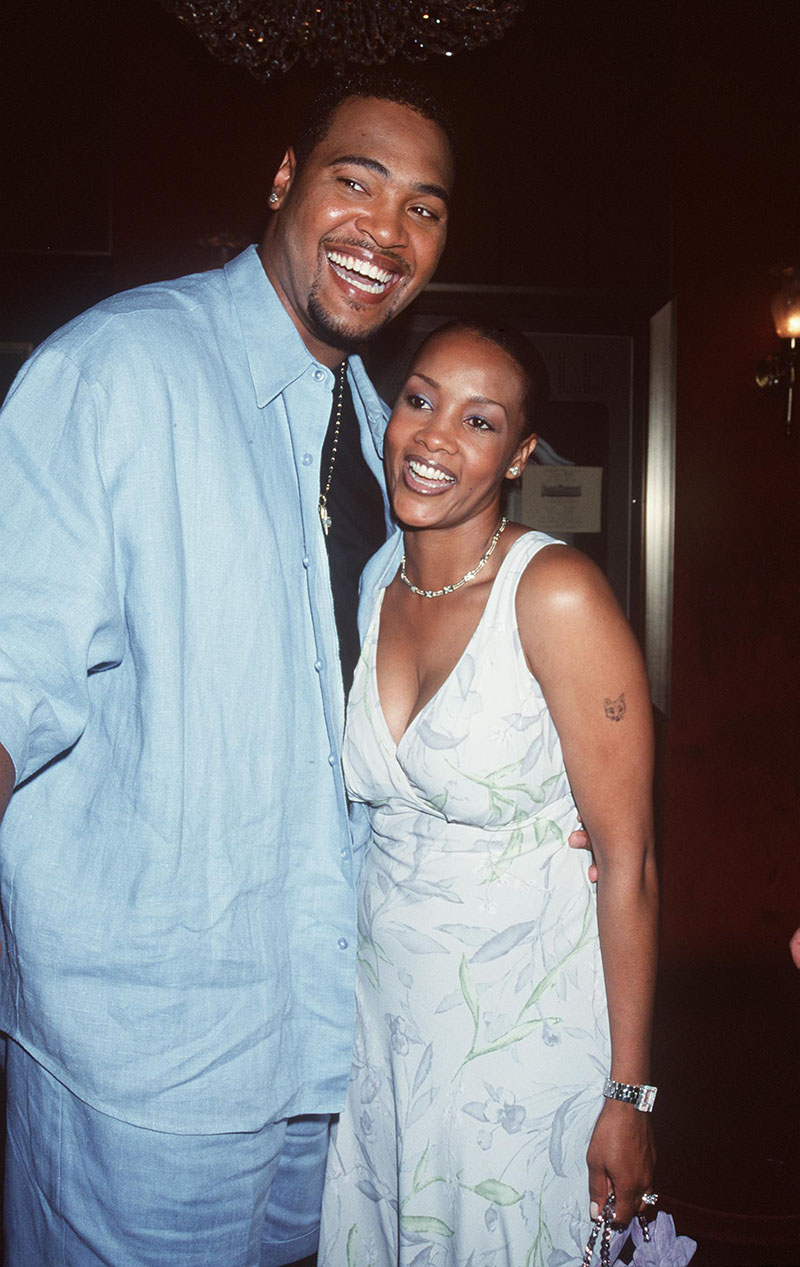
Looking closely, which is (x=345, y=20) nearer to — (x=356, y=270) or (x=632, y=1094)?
(x=356, y=270)

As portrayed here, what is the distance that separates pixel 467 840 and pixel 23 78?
10.2ft

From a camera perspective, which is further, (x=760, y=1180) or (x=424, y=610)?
(x=760, y=1180)

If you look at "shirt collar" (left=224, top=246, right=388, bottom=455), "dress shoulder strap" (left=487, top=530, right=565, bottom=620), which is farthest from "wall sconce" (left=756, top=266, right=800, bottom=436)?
"shirt collar" (left=224, top=246, right=388, bottom=455)

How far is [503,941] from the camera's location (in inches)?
58.5

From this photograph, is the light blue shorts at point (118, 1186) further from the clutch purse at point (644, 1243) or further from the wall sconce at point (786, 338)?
the wall sconce at point (786, 338)

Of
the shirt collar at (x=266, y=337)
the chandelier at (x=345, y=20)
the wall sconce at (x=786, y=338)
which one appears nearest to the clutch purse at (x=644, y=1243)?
the shirt collar at (x=266, y=337)

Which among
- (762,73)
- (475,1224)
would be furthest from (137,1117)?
(762,73)

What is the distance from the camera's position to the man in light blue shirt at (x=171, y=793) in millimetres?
1183

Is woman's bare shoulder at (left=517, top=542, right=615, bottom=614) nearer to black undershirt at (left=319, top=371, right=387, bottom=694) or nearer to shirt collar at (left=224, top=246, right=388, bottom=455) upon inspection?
black undershirt at (left=319, top=371, right=387, bottom=694)

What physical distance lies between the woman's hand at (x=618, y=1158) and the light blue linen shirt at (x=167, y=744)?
49cm

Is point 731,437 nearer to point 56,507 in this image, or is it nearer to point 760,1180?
point 760,1180

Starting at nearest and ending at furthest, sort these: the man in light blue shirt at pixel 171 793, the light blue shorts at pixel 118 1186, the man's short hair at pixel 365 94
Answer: the man in light blue shirt at pixel 171 793 → the light blue shorts at pixel 118 1186 → the man's short hair at pixel 365 94

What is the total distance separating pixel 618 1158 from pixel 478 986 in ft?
1.13

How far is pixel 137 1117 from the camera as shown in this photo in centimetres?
128
